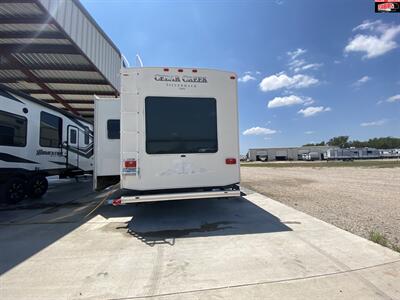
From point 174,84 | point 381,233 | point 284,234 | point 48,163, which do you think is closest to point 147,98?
point 174,84

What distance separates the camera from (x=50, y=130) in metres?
9.75

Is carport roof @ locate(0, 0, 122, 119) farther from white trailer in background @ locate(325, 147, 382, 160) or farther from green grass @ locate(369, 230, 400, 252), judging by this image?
white trailer in background @ locate(325, 147, 382, 160)

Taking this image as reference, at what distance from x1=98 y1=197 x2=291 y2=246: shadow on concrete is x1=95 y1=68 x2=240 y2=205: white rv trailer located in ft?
2.15

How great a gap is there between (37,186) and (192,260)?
809cm

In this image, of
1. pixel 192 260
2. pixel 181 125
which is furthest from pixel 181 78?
pixel 192 260

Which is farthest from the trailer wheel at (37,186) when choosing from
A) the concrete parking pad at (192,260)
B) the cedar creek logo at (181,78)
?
the cedar creek logo at (181,78)

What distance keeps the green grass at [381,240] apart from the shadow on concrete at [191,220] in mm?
1410

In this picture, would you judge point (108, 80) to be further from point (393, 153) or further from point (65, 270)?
point (393, 153)

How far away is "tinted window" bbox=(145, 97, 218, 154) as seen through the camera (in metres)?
5.51

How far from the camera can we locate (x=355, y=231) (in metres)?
4.96

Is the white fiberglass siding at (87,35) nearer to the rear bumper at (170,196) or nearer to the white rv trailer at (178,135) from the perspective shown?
the white rv trailer at (178,135)

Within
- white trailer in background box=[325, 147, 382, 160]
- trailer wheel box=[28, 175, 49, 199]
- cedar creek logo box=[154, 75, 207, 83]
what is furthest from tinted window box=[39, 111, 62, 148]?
white trailer in background box=[325, 147, 382, 160]

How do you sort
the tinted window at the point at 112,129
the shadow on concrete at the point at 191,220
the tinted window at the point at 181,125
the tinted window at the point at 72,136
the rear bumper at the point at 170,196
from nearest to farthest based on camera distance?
the shadow on concrete at the point at 191,220, the rear bumper at the point at 170,196, the tinted window at the point at 181,125, the tinted window at the point at 112,129, the tinted window at the point at 72,136

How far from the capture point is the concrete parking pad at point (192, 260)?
2.92m
